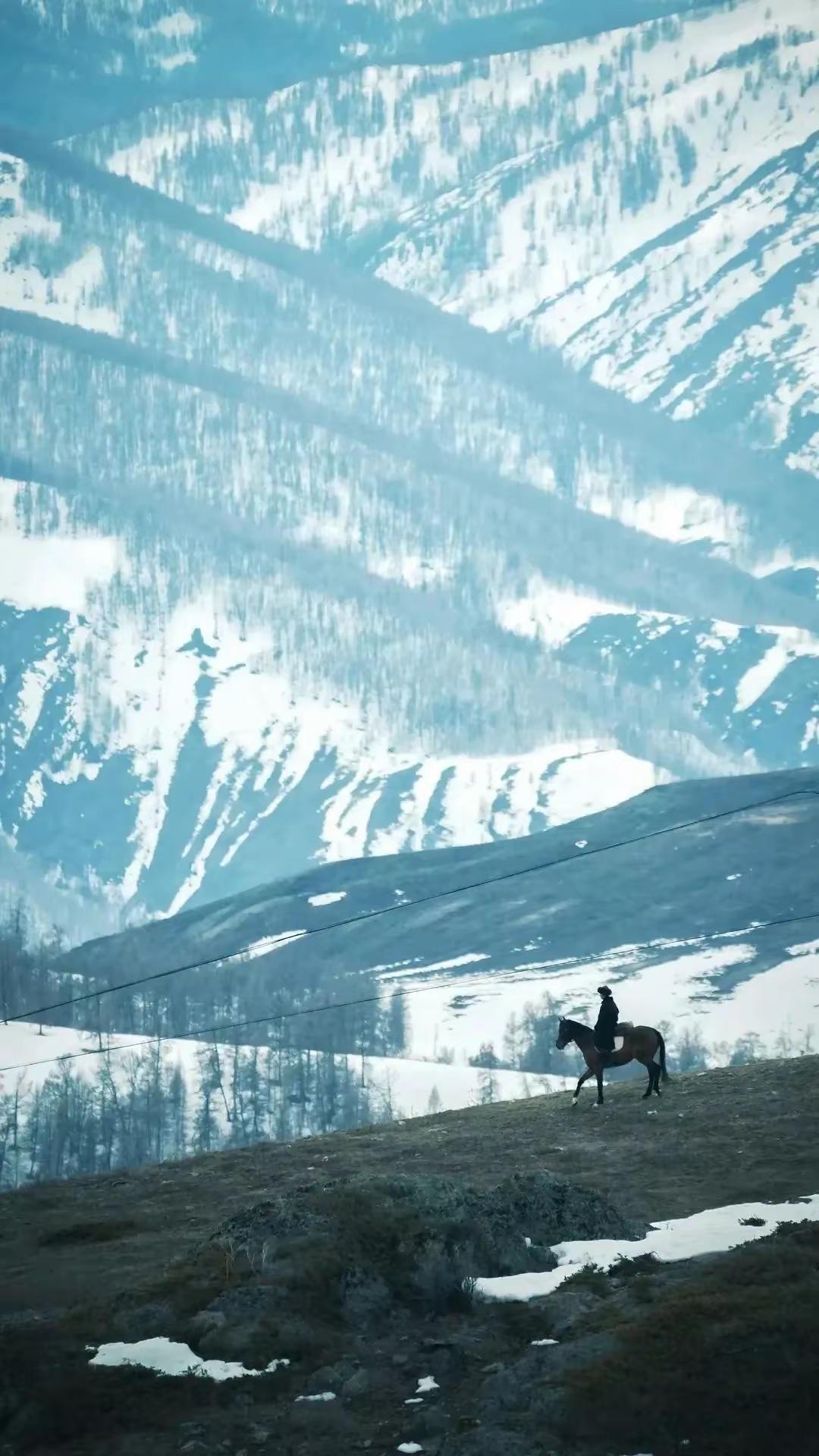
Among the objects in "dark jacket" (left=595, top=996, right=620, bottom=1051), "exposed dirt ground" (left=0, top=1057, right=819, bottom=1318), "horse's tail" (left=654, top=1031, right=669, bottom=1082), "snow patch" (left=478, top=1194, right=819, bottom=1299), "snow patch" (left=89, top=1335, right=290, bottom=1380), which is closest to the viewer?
"snow patch" (left=89, top=1335, right=290, bottom=1380)

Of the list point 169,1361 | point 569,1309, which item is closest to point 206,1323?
point 169,1361

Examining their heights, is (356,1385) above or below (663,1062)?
below

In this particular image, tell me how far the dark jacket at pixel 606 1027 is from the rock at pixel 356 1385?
57.5 ft

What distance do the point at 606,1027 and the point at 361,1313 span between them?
1595cm

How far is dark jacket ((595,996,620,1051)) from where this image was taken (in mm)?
40781

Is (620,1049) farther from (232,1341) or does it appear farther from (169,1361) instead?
(169,1361)

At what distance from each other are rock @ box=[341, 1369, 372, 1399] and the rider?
57.1ft

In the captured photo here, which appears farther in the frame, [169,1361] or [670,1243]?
[670,1243]

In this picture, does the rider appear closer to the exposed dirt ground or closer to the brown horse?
the brown horse

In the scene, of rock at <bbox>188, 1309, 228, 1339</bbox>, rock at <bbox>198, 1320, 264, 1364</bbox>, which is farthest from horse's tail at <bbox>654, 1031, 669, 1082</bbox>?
rock at <bbox>198, 1320, 264, 1364</bbox>

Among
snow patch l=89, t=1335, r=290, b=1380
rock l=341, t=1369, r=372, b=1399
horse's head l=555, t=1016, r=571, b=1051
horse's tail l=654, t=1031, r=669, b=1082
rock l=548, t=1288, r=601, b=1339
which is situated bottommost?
rock l=341, t=1369, r=372, b=1399

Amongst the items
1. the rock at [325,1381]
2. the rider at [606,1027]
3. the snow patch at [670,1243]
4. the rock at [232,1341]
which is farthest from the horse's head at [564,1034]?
the rock at [325,1381]

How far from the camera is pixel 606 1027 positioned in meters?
40.9

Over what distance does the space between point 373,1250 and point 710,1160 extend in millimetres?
10065
